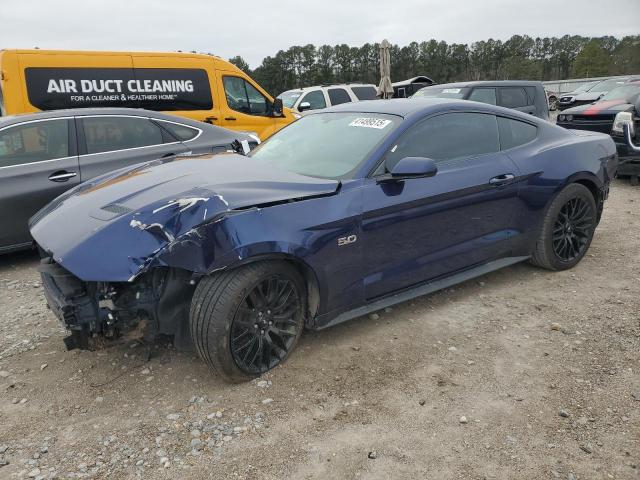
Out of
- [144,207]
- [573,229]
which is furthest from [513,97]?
[144,207]

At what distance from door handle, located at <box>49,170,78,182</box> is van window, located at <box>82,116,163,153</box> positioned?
324 millimetres

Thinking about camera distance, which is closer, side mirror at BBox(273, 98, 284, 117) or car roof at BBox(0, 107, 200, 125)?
car roof at BBox(0, 107, 200, 125)

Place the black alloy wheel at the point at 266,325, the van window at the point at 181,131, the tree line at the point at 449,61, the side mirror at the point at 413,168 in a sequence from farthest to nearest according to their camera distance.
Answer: the tree line at the point at 449,61 → the van window at the point at 181,131 → the side mirror at the point at 413,168 → the black alloy wheel at the point at 266,325

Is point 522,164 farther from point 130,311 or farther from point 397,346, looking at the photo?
point 130,311

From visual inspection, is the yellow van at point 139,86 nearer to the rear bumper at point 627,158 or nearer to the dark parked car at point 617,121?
the dark parked car at point 617,121

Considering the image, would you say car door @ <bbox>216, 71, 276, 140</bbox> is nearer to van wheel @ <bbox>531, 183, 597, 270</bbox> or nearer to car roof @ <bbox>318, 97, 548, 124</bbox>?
car roof @ <bbox>318, 97, 548, 124</bbox>

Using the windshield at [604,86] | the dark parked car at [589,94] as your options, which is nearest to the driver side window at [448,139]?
the dark parked car at [589,94]

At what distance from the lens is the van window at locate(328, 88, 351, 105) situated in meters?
13.9

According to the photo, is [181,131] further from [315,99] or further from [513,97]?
[315,99]

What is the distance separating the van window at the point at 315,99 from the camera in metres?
13.8

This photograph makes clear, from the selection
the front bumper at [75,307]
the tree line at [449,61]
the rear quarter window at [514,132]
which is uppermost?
the tree line at [449,61]

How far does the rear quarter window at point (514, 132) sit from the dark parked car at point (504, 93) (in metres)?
5.50

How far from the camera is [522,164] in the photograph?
4102 mm

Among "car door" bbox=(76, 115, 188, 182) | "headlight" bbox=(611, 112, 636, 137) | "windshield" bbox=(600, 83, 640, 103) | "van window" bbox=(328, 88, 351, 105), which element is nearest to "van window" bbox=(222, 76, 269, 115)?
"car door" bbox=(76, 115, 188, 182)
